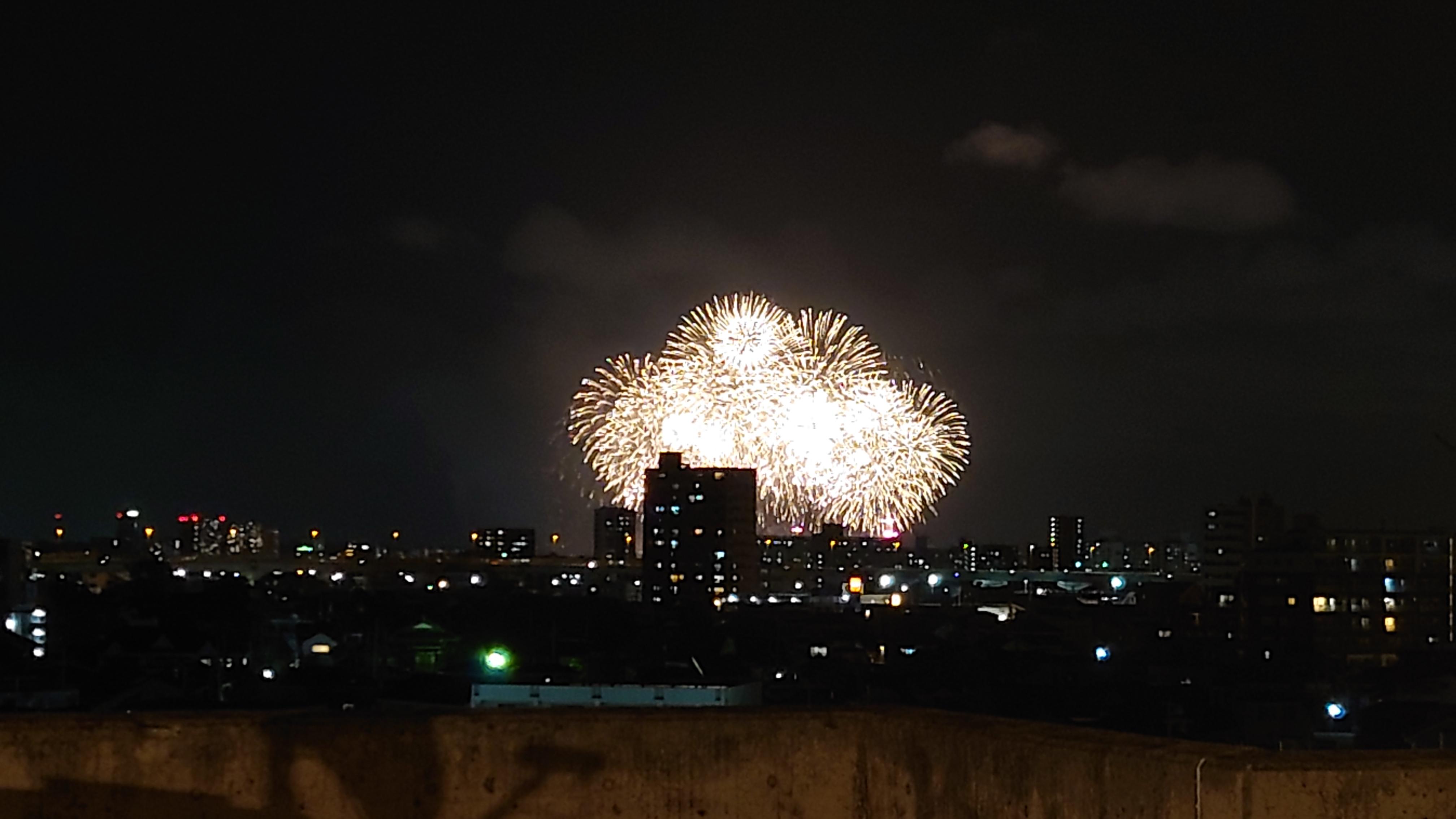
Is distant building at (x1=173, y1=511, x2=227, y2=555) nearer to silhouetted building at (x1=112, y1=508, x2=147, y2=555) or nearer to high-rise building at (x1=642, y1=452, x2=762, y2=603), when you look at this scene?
silhouetted building at (x1=112, y1=508, x2=147, y2=555)

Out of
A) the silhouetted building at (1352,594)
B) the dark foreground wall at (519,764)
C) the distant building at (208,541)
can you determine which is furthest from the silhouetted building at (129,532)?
the dark foreground wall at (519,764)

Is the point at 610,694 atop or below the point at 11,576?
below

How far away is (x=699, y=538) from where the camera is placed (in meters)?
104

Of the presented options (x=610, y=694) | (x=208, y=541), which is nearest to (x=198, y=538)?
(x=208, y=541)

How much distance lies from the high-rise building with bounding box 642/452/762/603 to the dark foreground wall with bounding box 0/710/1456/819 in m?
92.6

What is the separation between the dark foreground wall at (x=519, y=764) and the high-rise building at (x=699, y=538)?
9264 centimetres

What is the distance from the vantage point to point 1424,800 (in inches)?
253

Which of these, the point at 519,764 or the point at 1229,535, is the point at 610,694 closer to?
the point at 519,764

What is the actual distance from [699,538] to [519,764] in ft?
317

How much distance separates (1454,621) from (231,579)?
60581 millimetres

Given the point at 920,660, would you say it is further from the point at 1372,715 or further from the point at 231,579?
the point at 231,579

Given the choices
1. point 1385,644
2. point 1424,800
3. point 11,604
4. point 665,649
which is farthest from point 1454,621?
point 1424,800

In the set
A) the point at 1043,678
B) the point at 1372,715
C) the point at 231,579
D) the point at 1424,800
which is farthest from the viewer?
the point at 231,579

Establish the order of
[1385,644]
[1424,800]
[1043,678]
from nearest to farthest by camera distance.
→ [1424,800] → [1043,678] → [1385,644]
